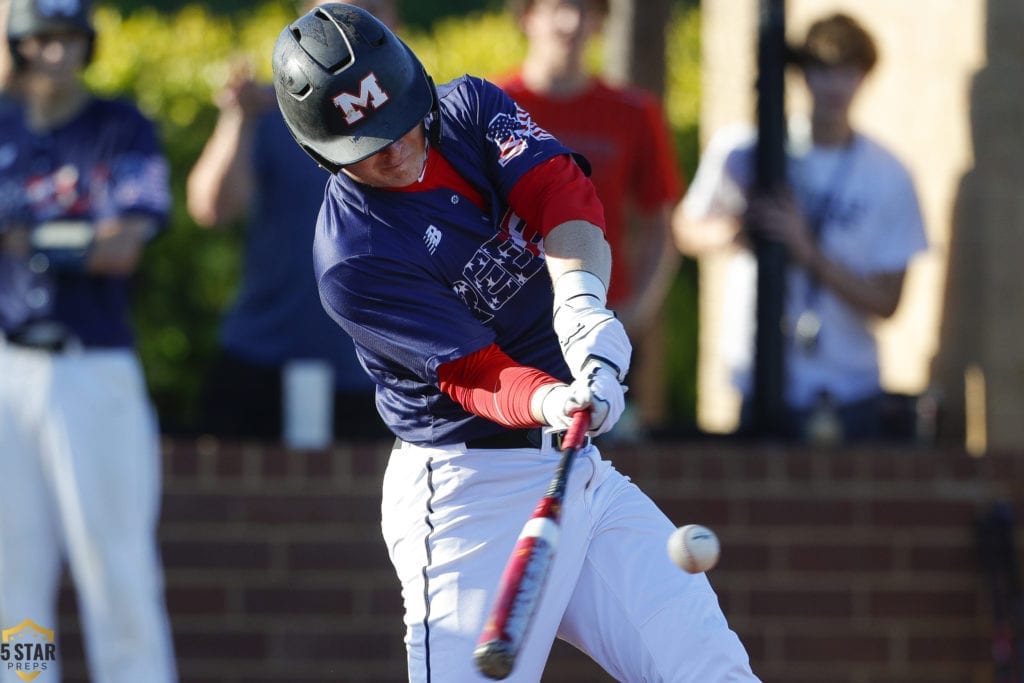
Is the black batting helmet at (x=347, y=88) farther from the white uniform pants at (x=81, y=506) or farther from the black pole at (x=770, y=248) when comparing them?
the black pole at (x=770, y=248)

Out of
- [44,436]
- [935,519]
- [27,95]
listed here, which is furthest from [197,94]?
[935,519]

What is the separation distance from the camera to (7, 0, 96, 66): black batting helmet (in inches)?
233

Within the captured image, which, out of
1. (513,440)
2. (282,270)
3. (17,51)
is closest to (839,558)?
(282,270)

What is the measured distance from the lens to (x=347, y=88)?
401cm

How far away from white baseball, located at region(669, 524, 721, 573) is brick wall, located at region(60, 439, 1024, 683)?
2711 mm

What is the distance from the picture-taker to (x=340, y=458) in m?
6.52

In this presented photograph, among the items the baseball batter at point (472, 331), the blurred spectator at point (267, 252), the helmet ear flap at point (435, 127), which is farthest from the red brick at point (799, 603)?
the helmet ear flap at point (435, 127)

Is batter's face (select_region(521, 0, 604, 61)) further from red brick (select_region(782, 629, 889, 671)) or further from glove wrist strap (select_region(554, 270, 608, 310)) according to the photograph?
glove wrist strap (select_region(554, 270, 608, 310))

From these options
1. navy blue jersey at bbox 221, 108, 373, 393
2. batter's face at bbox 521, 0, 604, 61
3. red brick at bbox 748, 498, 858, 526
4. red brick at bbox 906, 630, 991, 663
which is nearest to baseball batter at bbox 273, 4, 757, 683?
batter's face at bbox 521, 0, 604, 61

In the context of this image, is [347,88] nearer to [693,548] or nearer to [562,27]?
[693,548]

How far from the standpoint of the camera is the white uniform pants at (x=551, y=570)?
410 centimetres

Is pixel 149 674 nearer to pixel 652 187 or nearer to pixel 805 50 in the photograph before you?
pixel 652 187

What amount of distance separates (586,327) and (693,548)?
0.52 m

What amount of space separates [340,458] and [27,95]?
5.37 feet
